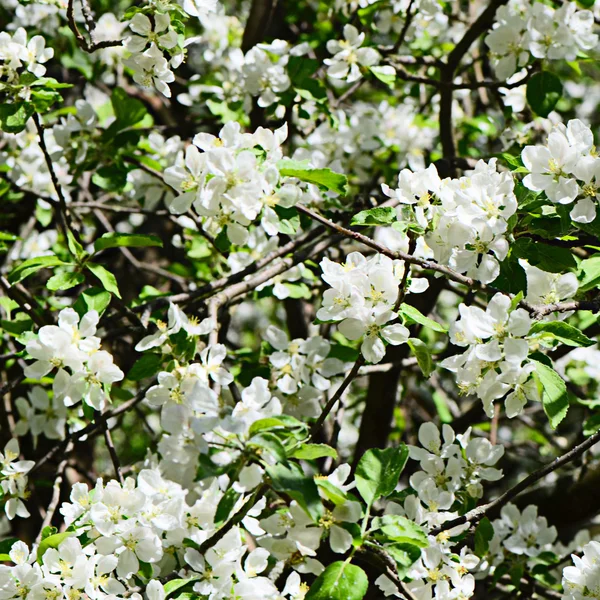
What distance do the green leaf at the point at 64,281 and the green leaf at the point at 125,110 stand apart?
674 millimetres

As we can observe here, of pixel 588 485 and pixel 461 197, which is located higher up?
pixel 461 197

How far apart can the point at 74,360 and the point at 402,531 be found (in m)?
0.65

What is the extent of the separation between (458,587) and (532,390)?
381 millimetres

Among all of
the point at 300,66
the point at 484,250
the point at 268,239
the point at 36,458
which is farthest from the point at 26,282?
the point at 484,250

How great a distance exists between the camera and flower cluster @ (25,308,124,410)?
1497 millimetres

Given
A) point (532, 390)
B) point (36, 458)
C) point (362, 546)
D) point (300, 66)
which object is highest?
point (300, 66)

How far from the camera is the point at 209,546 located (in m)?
1.37

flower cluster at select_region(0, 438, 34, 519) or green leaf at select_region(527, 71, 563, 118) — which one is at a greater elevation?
green leaf at select_region(527, 71, 563, 118)

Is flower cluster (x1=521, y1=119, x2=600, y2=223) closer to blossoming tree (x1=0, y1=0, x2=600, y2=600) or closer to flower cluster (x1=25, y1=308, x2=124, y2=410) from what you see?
blossoming tree (x1=0, y1=0, x2=600, y2=600)

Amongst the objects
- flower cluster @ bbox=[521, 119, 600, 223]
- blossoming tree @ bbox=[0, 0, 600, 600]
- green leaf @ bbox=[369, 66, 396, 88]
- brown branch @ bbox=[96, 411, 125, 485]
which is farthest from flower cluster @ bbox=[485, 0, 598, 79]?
brown branch @ bbox=[96, 411, 125, 485]

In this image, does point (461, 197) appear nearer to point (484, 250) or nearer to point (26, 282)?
point (484, 250)

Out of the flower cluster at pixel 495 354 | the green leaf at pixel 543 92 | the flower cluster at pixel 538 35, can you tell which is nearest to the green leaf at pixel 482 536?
the flower cluster at pixel 495 354

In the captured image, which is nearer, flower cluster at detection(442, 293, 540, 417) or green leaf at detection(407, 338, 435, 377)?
flower cluster at detection(442, 293, 540, 417)

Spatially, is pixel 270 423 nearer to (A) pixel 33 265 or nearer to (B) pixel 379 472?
(B) pixel 379 472
